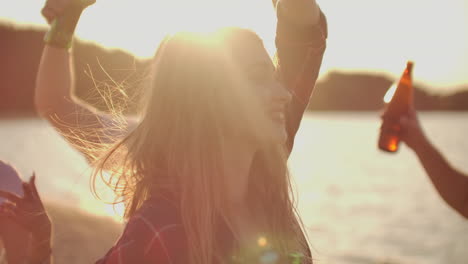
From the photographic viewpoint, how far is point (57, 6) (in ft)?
10.1

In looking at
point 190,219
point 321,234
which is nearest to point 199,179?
point 190,219

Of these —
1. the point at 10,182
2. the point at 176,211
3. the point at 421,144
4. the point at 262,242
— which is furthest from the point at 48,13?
the point at 421,144

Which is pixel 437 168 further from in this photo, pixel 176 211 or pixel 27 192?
pixel 27 192

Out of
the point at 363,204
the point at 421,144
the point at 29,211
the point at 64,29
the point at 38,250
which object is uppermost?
the point at 64,29

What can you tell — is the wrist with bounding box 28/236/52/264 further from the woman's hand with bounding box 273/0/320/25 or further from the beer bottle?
the beer bottle

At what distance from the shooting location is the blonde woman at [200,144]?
2697 mm

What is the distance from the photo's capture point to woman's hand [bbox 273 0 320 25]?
130 inches

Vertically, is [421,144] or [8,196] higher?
[421,144]

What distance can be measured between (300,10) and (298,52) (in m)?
0.23

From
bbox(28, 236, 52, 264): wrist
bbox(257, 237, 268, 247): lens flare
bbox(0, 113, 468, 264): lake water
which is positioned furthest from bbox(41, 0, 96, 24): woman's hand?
bbox(257, 237, 268, 247): lens flare

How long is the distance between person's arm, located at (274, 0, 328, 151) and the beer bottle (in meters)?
0.43

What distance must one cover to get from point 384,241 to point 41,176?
73.6 ft

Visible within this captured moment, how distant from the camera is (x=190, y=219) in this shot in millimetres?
2664

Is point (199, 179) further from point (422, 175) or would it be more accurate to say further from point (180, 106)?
point (422, 175)
